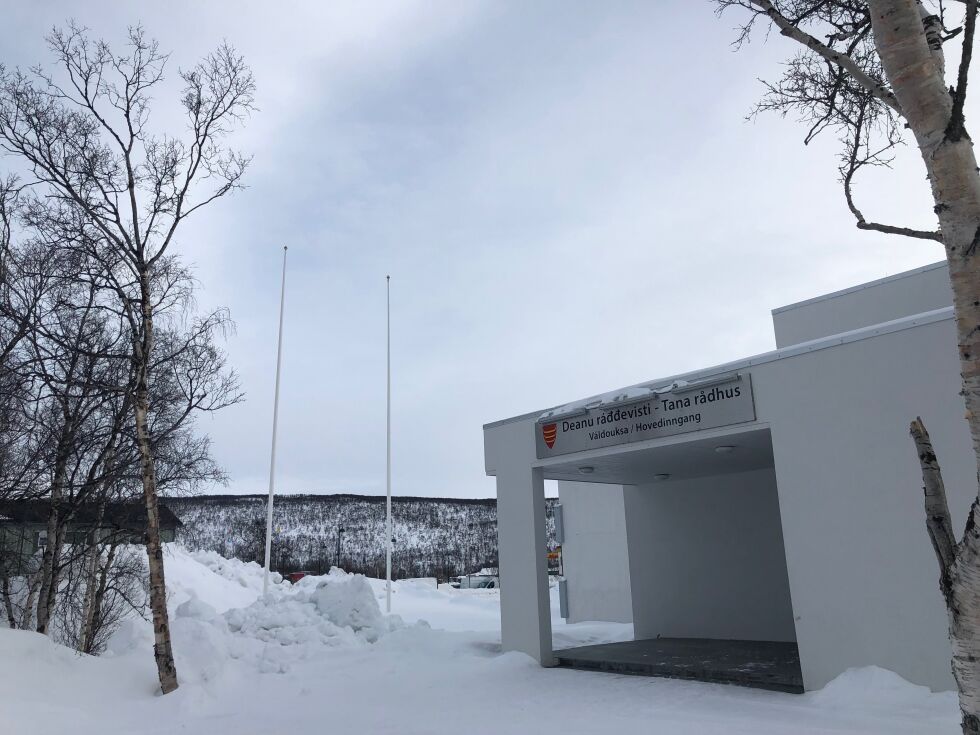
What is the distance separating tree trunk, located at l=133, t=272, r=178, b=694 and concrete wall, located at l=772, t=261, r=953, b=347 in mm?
11405

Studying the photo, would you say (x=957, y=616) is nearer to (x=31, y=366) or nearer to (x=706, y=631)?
(x=706, y=631)

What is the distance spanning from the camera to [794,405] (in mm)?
8555

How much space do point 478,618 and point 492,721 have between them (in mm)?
16600

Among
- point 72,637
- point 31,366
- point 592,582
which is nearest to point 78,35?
point 31,366

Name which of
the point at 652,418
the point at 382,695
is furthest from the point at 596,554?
the point at 382,695

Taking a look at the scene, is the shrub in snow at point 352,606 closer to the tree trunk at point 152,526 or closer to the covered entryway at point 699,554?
the covered entryway at point 699,554

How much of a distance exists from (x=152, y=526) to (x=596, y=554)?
1293 cm

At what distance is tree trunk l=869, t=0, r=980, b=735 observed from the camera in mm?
3258

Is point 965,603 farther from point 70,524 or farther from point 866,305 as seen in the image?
point 70,524

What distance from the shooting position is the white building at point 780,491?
7434mm

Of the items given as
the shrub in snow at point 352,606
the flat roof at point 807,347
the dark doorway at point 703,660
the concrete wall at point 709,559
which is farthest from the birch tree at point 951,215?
the shrub in snow at point 352,606

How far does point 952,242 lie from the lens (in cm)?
361

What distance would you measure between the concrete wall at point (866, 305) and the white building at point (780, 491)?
29mm

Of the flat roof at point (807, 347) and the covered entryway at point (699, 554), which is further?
the covered entryway at point (699, 554)
